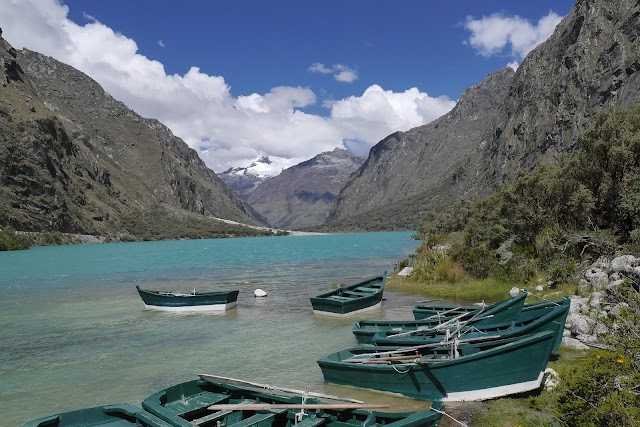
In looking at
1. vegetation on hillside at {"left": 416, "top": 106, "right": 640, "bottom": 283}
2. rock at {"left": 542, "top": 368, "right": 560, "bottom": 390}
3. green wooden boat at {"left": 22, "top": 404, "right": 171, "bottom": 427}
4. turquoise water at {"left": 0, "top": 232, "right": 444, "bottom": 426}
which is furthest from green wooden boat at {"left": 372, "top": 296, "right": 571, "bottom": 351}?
vegetation on hillside at {"left": 416, "top": 106, "right": 640, "bottom": 283}

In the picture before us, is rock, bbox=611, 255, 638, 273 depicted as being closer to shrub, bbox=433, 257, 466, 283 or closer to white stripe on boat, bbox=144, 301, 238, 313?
shrub, bbox=433, 257, 466, 283

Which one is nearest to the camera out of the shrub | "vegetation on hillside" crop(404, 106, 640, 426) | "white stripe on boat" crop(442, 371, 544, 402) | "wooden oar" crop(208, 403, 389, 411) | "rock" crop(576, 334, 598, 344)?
"wooden oar" crop(208, 403, 389, 411)

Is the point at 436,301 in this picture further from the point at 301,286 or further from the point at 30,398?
the point at 30,398

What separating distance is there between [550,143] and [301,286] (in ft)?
463

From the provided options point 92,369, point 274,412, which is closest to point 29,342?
point 92,369

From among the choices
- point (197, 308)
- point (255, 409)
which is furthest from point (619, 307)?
point (197, 308)

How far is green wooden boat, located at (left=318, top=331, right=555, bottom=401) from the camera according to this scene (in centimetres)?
1168

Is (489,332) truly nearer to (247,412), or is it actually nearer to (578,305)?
(578,305)

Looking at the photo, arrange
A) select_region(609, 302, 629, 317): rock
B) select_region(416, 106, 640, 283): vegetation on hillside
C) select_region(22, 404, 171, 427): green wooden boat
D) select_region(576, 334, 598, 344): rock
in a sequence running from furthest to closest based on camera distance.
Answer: select_region(416, 106, 640, 283): vegetation on hillside, select_region(576, 334, 598, 344): rock, select_region(609, 302, 629, 317): rock, select_region(22, 404, 171, 427): green wooden boat

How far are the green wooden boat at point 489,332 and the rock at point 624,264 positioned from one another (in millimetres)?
3902

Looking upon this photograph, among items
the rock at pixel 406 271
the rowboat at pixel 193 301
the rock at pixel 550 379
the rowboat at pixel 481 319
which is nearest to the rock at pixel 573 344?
the rowboat at pixel 481 319

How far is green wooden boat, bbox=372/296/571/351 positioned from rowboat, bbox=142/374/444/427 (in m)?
4.57

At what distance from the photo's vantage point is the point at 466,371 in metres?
12.0

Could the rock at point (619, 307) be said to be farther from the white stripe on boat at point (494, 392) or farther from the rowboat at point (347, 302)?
the rowboat at point (347, 302)
